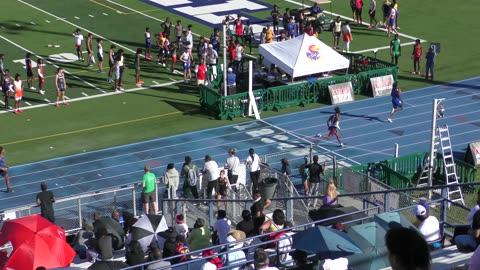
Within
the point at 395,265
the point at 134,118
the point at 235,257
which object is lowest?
the point at 134,118

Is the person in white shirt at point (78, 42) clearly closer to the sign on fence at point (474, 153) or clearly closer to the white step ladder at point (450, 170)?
the white step ladder at point (450, 170)

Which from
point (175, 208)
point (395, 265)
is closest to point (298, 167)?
point (175, 208)

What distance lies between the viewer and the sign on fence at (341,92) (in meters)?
34.7

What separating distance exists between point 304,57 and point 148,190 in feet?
38.9

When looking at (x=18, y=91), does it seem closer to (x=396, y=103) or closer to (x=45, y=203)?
(x=45, y=203)

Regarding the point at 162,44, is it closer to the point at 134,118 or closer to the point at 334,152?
the point at 134,118

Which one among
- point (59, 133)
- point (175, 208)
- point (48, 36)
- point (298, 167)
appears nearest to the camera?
point (175, 208)

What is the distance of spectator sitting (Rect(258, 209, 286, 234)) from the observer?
56.4 ft

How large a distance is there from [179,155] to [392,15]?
50.4 ft

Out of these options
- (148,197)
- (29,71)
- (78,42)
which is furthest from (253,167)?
(78,42)

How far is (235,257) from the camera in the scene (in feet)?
50.5

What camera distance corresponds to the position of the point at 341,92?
34812mm

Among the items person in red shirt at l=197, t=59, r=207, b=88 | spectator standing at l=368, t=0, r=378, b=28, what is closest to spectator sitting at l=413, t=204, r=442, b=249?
person in red shirt at l=197, t=59, r=207, b=88

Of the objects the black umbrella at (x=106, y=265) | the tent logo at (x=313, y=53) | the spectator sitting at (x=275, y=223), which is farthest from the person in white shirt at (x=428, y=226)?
the tent logo at (x=313, y=53)
